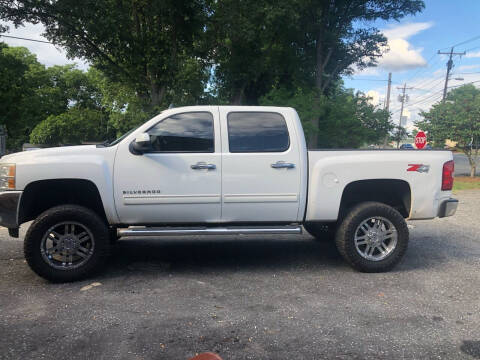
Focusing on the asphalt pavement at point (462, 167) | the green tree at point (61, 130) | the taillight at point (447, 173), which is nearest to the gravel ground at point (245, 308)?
the taillight at point (447, 173)

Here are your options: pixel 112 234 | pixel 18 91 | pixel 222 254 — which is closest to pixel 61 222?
pixel 112 234

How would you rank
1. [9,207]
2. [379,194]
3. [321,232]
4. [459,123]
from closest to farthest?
[9,207] < [379,194] < [321,232] < [459,123]

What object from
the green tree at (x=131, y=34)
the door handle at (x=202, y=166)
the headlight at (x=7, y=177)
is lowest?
the headlight at (x=7, y=177)

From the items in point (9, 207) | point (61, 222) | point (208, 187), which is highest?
point (208, 187)

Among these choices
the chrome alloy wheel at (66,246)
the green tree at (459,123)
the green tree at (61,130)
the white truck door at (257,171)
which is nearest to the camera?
the chrome alloy wheel at (66,246)

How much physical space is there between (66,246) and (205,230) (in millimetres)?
1600

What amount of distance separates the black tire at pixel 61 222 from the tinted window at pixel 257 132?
1827 mm

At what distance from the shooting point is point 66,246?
180 inches

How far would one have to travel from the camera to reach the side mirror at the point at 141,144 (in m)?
4.45

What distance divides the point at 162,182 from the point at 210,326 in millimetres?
1860

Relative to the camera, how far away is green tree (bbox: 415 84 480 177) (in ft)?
74.9

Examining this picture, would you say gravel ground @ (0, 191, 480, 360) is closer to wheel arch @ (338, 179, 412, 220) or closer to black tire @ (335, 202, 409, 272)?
black tire @ (335, 202, 409, 272)

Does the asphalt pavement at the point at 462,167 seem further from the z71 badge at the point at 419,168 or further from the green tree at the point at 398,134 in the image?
the z71 badge at the point at 419,168

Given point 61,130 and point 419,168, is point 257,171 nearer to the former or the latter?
point 419,168
